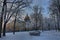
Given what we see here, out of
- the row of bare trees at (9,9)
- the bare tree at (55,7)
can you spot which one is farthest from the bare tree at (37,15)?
the bare tree at (55,7)

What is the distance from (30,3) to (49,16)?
977mm

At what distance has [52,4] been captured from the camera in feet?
19.0

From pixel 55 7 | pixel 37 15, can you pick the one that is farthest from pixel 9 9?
pixel 55 7

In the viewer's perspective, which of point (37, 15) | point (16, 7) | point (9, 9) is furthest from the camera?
point (16, 7)

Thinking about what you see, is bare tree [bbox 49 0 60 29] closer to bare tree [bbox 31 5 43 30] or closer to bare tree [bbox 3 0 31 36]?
bare tree [bbox 31 5 43 30]

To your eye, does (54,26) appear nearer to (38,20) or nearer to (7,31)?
(38,20)

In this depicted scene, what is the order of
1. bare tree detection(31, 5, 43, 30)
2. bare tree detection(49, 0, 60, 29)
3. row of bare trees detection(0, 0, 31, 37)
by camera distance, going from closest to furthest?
Result: bare tree detection(31, 5, 43, 30) → row of bare trees detection(0, 0, 31, 37) → bare tree detection(49, 0, 60, 29)

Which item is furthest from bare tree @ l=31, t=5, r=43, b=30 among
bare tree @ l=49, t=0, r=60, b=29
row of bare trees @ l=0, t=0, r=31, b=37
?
bare tree @ l=49, t=0, r=60, b=29

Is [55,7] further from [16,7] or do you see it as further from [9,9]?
[9,9]

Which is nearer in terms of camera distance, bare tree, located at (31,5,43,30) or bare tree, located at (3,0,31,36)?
bare tree, located at (31,5,43,30)

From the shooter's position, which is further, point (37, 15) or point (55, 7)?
point (55, 7)

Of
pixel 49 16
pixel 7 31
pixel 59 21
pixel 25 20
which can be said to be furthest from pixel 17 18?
pixel 59 21

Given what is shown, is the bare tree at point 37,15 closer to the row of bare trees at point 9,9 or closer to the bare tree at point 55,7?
the row of bare trees at point 9,9

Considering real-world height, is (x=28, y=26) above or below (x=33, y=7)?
below
